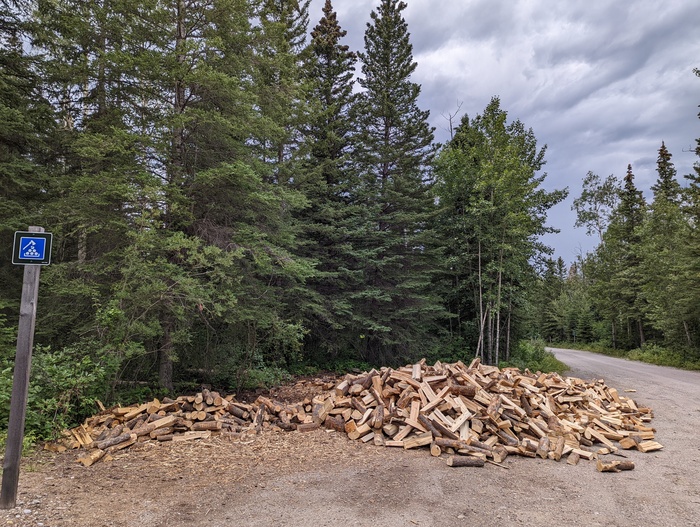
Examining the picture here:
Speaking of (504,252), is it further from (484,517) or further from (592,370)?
(484,517)

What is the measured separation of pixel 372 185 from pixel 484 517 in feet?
Answer: 41.3

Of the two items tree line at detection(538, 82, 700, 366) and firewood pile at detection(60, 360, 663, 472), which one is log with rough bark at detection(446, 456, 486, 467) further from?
tree line at detection(538, 82, 700, 366)

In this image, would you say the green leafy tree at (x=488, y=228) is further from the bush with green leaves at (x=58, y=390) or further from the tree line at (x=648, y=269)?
the bush with green leaves at (x=58, y=390)

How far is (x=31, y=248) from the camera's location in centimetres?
350

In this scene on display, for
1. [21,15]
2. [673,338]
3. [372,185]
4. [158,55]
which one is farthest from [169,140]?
[673,338]

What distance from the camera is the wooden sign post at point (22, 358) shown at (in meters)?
3.31

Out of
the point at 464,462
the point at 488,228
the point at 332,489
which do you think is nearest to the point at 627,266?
the point at 488,228

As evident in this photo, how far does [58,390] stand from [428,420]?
571 cm

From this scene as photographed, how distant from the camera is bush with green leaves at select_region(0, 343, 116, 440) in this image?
5.18 meters

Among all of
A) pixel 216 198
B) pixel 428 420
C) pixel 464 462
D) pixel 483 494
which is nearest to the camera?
pixel 483 494

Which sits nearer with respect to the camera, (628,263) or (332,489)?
(332,489)

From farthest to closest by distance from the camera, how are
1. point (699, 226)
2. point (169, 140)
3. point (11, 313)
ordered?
point (699, 226)
point (11, 313)
point (169, 140)

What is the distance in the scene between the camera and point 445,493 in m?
3.97

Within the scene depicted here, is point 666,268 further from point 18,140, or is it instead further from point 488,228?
point 18,140
